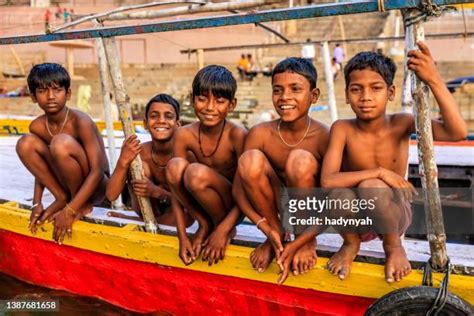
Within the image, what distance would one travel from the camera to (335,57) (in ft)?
49.0

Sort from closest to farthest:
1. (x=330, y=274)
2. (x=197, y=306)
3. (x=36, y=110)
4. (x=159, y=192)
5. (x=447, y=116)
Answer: (x=447, y=116) < (x=330, y=274) < (x=197, y=306) < (x=159, y=192) < (x=36, y=110)

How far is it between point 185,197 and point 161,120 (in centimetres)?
68

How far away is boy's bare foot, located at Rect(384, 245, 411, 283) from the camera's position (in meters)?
2.08

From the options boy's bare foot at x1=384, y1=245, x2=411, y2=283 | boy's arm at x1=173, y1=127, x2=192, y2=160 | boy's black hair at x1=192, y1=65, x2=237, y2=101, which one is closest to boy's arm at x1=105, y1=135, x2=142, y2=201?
boy's arm at x1=173, y1=127, x2=192, y2=160

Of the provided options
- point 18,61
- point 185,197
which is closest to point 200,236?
point 185,197

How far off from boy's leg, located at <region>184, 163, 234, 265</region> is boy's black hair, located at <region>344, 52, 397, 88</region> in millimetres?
814

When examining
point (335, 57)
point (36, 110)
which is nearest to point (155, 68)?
point (36, 110)

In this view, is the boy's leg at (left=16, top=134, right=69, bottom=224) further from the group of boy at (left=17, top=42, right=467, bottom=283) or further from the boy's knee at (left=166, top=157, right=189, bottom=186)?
the boy's knee at (left=166, top=157, right=189, bottom=186)

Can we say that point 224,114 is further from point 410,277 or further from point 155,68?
point 155,68

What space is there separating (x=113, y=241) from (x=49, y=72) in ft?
3.67

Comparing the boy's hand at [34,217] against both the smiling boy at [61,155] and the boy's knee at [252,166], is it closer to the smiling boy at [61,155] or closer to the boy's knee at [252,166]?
the smiling boy at [61,155]

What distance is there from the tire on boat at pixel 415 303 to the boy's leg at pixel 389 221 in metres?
0.11

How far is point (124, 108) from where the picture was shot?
8.80 ft

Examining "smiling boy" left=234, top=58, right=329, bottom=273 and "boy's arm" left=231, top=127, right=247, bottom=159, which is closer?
"smiling boy" left=234, top=58, right=329, bottom=273
